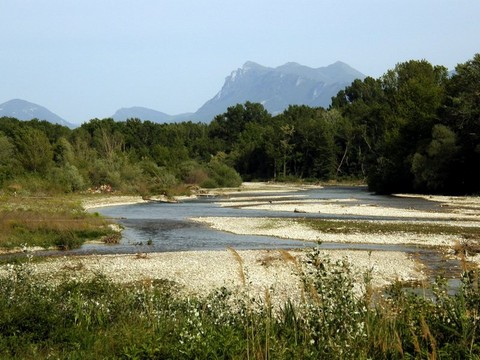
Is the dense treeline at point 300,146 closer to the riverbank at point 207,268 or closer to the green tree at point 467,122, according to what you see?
the green tree at point 467,122

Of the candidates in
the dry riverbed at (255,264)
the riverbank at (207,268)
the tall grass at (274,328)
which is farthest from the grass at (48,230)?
the tall grass at (274,328)

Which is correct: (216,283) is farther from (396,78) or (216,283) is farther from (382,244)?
(396,78)

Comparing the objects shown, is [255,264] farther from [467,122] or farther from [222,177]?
[222,177]

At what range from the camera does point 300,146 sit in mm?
131375

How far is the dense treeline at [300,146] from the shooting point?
235ft

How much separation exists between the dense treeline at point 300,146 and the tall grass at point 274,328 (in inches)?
2462

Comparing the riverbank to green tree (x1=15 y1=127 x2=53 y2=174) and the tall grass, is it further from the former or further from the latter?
green tree (x1=15 y1=127 x2=53 y2=174)

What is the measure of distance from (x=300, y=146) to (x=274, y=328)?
125 meters

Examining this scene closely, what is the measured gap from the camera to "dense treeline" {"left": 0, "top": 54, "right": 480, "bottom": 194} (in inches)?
2825

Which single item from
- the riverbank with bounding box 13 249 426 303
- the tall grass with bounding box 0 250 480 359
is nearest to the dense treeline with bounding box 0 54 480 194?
the riverbank with bounding box 13 249 426 303

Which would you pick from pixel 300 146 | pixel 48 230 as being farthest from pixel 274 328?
pixel 300 146

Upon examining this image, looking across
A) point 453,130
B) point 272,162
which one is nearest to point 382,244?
point 453,130

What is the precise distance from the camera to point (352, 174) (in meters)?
125

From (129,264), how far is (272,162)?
111 meters
